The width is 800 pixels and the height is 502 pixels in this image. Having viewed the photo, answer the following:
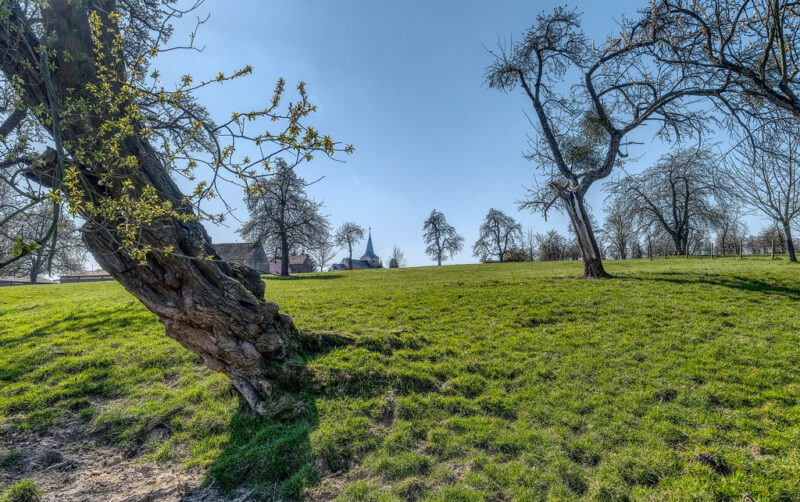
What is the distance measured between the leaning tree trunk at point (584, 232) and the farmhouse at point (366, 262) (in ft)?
171

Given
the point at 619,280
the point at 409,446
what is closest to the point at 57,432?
the point at 409,446

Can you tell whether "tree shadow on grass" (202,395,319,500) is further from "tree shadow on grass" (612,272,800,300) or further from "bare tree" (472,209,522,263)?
"bare tree" (472,209,522,263)

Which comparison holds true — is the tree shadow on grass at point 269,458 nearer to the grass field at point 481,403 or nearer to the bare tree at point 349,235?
the grass field at point 481,403

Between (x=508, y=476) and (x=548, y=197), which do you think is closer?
(x=508, y=476)

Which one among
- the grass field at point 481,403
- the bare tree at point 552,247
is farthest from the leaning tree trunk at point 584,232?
the bare tree at point 552,247

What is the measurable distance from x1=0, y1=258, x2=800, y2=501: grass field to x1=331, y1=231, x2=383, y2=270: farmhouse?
183 ft

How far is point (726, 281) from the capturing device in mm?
10164

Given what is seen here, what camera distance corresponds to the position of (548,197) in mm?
A: 14023

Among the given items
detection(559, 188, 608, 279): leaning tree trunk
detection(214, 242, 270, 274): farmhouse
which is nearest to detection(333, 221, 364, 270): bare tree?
detection(214, 242, 270, 274): farmhouse

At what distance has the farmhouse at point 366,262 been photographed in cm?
6612

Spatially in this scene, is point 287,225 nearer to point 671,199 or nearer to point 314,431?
point 314,431

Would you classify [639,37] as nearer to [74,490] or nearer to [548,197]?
[548,197]

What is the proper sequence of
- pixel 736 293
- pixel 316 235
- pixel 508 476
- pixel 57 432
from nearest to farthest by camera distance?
pixel 508 476 < pixel 57 432 < pixel 736 293 < pixel 316 235

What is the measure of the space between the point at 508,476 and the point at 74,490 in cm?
468
